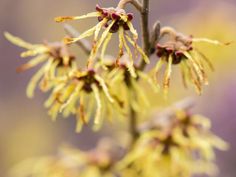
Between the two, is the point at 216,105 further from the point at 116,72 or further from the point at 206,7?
the point at 116,72

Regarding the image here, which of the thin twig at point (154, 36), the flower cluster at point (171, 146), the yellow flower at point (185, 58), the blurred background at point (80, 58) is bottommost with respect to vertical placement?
the flower cluster at point (171, 146)

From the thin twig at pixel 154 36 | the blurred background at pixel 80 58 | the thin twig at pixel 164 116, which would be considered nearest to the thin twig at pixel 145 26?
the thin twig at pixel 154 36

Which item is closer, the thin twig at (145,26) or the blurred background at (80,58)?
the thin twig at (145,26)

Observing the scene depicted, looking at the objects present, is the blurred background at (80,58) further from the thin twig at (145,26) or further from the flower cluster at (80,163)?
the thin twig at (145,26)

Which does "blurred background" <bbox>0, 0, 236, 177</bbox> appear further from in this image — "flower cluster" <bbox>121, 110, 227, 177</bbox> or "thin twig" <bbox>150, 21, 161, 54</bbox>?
"thin twig" <bbox>150, 21, 161, 54</bbox>

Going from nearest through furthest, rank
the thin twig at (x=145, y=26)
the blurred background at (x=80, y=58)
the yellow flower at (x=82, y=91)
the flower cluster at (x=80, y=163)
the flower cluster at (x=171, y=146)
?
the thin twig at (x=145, y=26) → the yellow flower at (x=82, y=91) → the flower cluster at (x=171, y=146) → the flower cluster at (x=80, y=163) → the blurred background at (x=80, y=58)

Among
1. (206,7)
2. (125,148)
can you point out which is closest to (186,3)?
(206,7)

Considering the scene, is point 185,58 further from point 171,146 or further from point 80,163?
point 80,163

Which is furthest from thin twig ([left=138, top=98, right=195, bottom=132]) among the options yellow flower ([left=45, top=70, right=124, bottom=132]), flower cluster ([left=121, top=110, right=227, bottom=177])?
yellow flower ([left=45, top=70, right=124, bottom=132])
